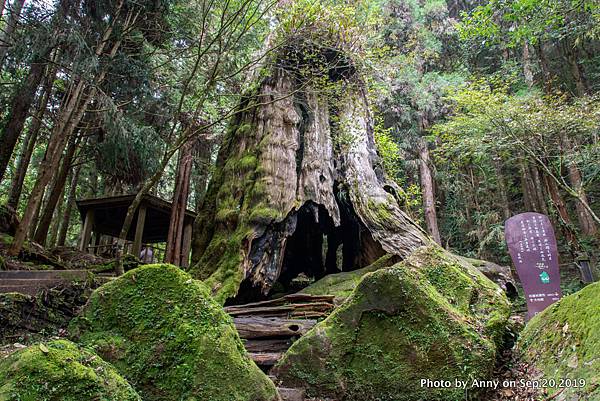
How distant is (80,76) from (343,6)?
5685mm

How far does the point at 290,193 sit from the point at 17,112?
687 centimetres

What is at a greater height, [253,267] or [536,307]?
[253,267]

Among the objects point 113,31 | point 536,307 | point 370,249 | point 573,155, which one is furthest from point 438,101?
point 113,31

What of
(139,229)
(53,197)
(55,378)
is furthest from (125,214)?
(55,378)

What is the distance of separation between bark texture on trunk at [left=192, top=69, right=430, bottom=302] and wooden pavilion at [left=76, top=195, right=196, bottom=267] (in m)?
3.43

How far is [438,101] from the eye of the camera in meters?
14.9

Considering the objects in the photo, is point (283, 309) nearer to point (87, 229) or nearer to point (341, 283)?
point (341, 283)

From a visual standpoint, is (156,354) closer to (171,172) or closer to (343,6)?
(343,6)

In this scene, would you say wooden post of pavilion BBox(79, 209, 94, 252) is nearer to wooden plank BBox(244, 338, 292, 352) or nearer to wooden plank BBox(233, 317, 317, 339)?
wooden plank BBox(233, 317, 317, 339)

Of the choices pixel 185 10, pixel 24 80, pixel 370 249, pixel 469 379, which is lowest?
pixel 469 379

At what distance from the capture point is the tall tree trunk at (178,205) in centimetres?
1052

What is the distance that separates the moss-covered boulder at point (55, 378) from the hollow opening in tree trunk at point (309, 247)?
4.70m

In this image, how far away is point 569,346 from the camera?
2.75m

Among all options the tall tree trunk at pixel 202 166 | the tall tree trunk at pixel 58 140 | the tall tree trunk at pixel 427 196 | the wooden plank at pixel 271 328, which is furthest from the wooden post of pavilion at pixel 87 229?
the tall tree trunk at pixel 427 196
